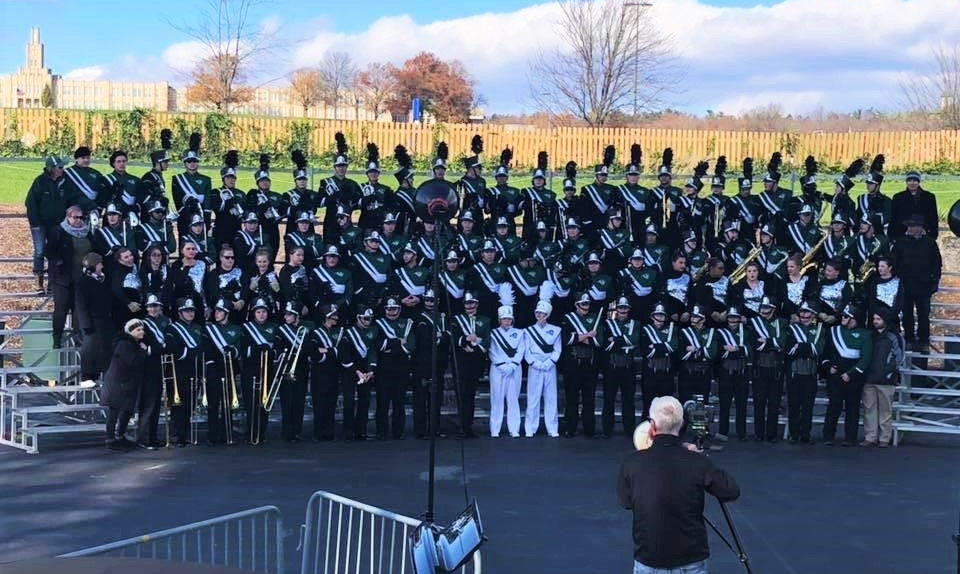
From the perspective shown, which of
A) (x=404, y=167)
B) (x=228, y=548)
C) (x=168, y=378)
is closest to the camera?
(x=228, y=548)

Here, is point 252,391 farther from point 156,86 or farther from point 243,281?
point 156,86

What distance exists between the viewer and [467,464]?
43.4 ft

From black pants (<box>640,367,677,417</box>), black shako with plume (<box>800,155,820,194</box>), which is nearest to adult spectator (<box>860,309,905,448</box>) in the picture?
black pants (<box>640,367,677,417</box>)

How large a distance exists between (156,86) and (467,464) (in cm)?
4025

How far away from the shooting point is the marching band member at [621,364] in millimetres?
14953

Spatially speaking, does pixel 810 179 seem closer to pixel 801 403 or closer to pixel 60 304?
pixel 801 403

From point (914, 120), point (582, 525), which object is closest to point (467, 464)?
point (582, 525)

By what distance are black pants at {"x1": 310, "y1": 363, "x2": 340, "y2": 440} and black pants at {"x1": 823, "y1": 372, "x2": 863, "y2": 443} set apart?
6.17 meters

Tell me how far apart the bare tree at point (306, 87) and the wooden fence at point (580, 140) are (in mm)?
13023

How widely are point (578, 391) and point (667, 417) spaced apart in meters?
8.93

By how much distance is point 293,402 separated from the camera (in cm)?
1440

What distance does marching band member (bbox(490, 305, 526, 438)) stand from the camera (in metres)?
15.0

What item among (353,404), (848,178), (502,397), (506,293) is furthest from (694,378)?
(848,178)

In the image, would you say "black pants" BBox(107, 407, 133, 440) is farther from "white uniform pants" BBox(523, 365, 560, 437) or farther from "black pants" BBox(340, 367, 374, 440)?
"white uniform pants" BBox(523, 365, 560, 437)
